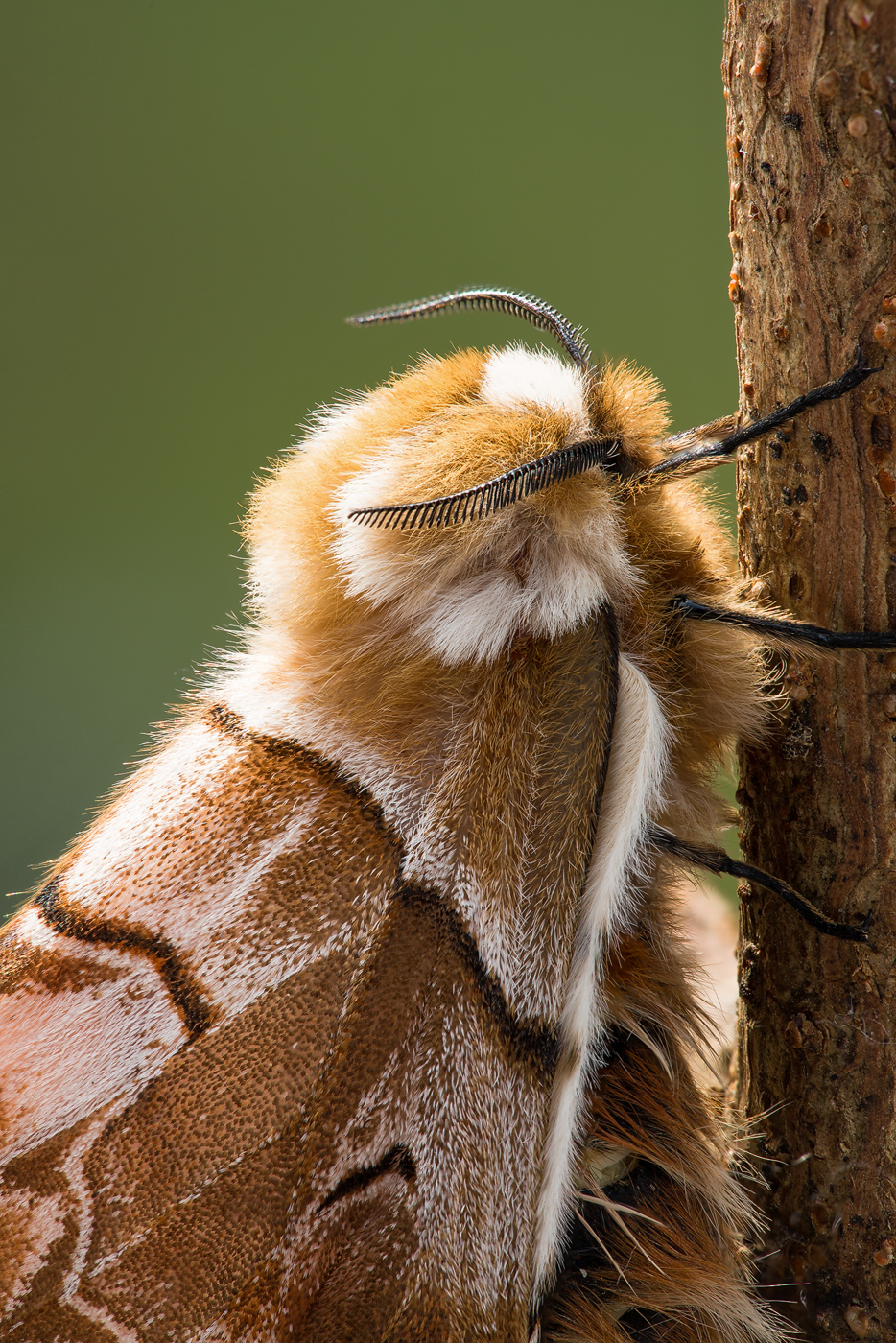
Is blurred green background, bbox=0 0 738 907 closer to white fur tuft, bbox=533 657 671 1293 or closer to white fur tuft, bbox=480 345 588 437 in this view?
white fur tuft, bbox=480 345 588 437

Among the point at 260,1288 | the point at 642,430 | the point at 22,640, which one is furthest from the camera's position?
the point at 22,640

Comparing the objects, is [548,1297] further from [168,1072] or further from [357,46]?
[357,46]

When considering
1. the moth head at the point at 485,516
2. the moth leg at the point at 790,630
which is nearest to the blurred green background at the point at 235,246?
the moth head at the point at 485,516

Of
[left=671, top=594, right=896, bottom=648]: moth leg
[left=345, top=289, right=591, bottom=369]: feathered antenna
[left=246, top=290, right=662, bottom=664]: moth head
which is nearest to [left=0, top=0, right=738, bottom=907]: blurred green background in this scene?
[left=345, top=289, right=591, bottom=369]: feathered antenna

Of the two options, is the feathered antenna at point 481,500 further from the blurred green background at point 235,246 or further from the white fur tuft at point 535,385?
the blurred green background at point 235,246

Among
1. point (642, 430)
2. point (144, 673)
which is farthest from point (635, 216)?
point (642, 430)

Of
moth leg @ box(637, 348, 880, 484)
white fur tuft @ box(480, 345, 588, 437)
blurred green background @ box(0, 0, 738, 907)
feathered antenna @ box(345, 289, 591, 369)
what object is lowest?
moth leg @ box(637, 348, 880, 484)
